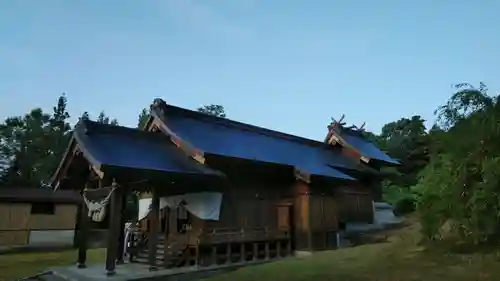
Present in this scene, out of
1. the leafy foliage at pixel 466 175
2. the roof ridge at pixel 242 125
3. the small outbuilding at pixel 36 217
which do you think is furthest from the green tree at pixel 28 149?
the leafy foliage at pixel 466 175

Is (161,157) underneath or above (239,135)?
underneath

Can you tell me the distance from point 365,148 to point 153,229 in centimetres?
1316

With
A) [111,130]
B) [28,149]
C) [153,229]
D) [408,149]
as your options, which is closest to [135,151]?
[111,130]

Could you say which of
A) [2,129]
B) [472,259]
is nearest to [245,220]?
[472,259]

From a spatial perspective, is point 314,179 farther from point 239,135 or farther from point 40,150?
point 40,150

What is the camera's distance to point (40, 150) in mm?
34281

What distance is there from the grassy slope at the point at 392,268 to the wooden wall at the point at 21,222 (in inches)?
696

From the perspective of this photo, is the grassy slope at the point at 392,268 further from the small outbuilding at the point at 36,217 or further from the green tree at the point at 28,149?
the green tree at the point at 28,149

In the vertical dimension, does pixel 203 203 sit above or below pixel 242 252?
above

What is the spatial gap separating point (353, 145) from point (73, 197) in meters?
17.6

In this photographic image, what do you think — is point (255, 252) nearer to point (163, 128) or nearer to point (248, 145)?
point (248, 145)

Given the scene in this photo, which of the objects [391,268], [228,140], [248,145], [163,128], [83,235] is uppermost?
[163,128]

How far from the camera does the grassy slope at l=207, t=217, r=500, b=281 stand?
771 cm

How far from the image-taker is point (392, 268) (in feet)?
28.5
